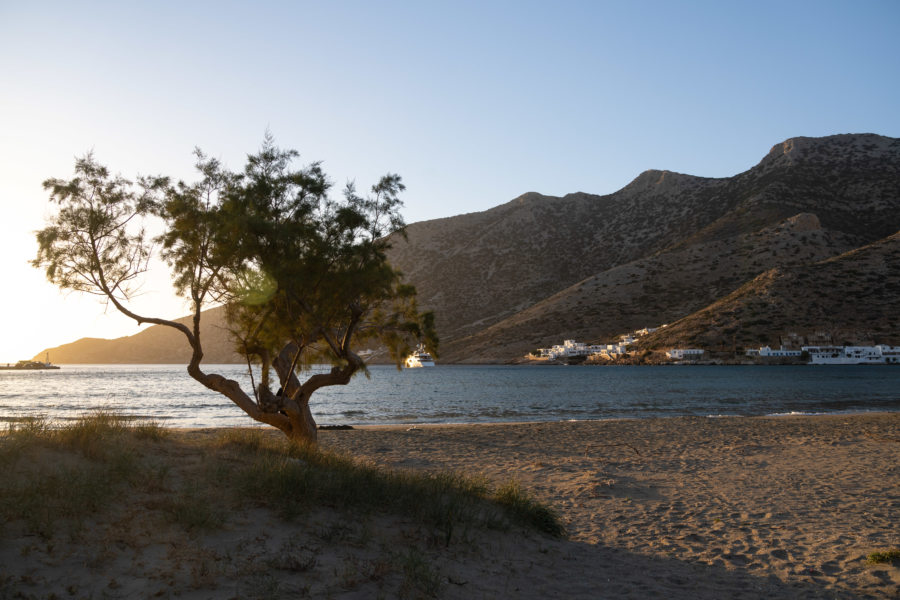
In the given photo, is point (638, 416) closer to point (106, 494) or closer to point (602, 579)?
point (602, 579)

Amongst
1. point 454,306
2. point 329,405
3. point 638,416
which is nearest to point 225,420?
point 329,405

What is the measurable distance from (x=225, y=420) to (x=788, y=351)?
3288 inches

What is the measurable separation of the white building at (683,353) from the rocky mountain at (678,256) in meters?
2.32

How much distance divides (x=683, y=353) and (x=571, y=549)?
88.1m

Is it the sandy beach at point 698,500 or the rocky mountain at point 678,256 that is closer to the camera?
the sandy beach at point 698,500

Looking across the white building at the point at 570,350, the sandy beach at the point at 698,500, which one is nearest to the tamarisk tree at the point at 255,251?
the sandy beach at the point at 698,500

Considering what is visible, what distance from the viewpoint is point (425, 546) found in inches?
259

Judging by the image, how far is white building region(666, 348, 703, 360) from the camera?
3465 inches

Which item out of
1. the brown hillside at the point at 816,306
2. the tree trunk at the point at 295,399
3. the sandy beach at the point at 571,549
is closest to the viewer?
the sandy beach at the point at 571,549

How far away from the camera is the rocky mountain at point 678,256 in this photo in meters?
85.8

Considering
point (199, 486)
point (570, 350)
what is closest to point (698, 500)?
point (199, 486)

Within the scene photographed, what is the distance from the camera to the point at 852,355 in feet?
284

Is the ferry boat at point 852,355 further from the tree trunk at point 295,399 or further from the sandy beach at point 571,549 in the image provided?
the tree trunk at point 295,399

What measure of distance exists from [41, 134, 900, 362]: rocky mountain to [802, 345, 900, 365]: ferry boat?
290cm
